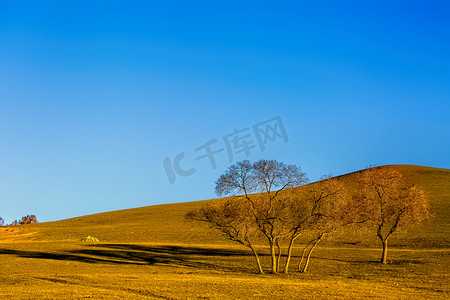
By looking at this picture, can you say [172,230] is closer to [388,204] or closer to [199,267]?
[199,267]

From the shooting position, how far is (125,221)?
97.2 m

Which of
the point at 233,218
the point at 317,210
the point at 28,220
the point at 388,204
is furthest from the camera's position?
the point at 28,220

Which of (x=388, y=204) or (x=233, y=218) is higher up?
(x=388, y=204)

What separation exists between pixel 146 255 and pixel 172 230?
86.7 feet

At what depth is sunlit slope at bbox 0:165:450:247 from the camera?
6719cm

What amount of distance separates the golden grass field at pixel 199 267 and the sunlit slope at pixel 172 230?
0.62 ft

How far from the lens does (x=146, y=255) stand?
170ft

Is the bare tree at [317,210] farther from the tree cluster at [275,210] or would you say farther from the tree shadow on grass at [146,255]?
the tree shadow on grass at [146,255]

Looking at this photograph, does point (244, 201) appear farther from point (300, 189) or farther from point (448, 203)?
point (448, 203)

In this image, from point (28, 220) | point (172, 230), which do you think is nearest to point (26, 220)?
point (28, 220)

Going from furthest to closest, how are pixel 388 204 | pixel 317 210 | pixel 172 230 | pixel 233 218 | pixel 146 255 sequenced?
1. pixel 172 230
2. pixel 146 255
3. pixel 388 204
4. pixel 317 210
5. pixel 233 218

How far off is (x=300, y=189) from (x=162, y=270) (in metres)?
15.1

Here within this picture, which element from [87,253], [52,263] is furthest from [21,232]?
[52,263]

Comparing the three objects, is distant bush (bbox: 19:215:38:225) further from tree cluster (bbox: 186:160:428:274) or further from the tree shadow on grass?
tree cluster (bbox: 186:160:428:274)
